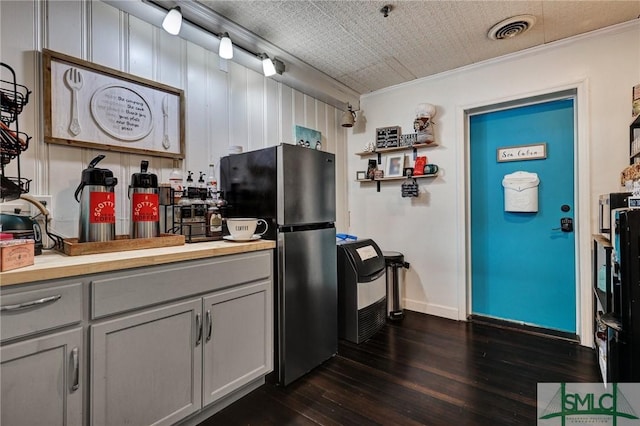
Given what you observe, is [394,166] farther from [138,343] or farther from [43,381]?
[43,381]

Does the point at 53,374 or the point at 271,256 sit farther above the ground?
the point at 271,256

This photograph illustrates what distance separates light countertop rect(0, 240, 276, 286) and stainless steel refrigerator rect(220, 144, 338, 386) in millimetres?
394

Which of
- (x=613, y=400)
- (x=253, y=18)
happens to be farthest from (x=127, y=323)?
(x=613, y=400)

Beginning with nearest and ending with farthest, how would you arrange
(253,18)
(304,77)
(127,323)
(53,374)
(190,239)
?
(53,374) < (127,323) < (190,239) < (253,18) < (304,77)

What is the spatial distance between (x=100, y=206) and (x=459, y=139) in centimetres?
295

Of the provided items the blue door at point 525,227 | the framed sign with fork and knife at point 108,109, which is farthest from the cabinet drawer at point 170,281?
the blue door at point 525,227

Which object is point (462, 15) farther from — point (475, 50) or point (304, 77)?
point (304, 77)

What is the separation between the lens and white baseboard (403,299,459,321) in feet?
10.0

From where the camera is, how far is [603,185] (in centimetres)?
238

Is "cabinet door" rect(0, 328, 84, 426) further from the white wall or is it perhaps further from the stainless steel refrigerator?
the white wall

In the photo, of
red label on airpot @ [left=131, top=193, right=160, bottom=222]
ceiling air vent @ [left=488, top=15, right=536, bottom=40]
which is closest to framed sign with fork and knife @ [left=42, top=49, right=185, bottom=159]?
red label on airpot @ [left=131, top=193, right=160, bottom=222]

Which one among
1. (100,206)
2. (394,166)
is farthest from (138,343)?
(394,166)

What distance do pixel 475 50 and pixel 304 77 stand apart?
1523 mm
